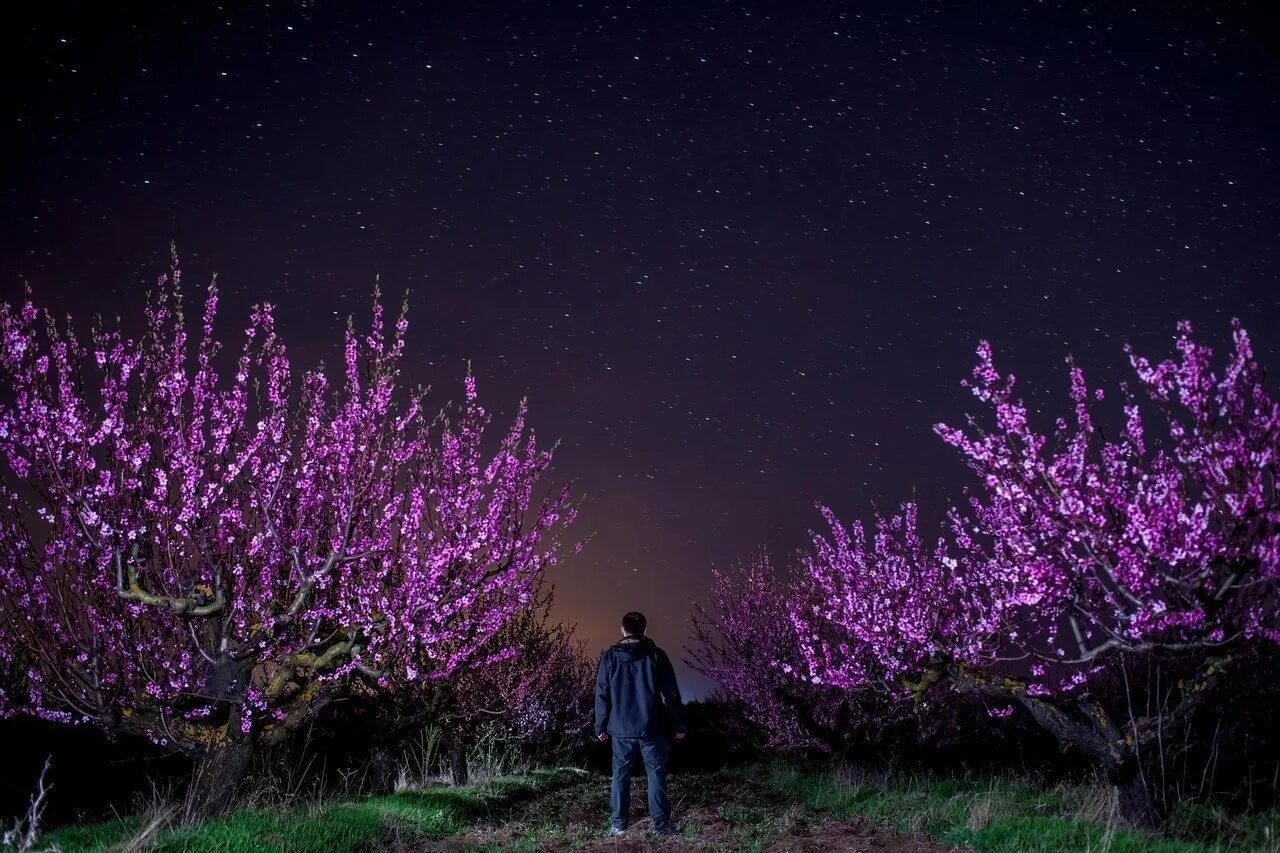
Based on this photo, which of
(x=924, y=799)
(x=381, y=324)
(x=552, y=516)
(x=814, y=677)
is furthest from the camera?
(x=814, y=677)

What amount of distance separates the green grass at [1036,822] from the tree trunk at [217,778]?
7.31 meters

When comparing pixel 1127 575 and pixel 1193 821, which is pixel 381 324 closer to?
pixel 1127 575

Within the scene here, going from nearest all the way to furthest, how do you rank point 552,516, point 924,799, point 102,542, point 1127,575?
point 1127,575 → point 102,542 → point 924,799 → point 552,516

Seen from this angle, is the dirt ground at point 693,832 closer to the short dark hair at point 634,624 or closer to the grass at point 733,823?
the grass at point 733,823

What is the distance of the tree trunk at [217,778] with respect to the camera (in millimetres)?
8633

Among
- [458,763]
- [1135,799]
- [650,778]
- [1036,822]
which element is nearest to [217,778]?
[650,778]

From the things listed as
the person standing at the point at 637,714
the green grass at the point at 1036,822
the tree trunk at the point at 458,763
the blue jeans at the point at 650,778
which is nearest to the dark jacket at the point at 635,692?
the person standing at the point at 637,714

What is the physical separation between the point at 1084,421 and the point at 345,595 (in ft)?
28.4

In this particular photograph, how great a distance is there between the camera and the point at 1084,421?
8.40 meters

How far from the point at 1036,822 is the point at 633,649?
447 cm

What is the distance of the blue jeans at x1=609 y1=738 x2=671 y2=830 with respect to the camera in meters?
9.00

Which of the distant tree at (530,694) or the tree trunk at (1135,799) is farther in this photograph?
the distant tree at (530,694)

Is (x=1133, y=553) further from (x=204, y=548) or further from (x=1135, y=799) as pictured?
(x=204, y=548)

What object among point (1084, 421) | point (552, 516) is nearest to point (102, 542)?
point (552, 516)
